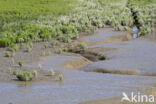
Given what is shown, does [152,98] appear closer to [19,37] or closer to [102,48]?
[102,48]

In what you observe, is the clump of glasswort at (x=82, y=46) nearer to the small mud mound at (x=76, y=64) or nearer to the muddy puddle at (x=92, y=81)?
the muddy puddle at (x=92, y=81)

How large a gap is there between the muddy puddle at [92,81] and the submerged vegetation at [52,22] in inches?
168

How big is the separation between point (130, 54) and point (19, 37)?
29.9ft

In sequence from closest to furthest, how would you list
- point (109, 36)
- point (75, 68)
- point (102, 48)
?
point (75, 68)
point (102, 48)
point (109, 36)

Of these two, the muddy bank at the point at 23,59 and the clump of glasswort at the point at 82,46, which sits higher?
the muddy bank at the point at 23,59

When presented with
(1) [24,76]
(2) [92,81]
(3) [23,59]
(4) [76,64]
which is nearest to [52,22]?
(3) [23,59]

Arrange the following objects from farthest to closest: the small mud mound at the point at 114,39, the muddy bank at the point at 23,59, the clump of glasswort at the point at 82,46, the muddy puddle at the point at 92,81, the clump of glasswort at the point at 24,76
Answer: the small mud mound at the point at 114,39, the clump of glasswort at the point at 82,46, the muddy bank at the point at 23,59, the clump of glasswort at the point at 24,76, the muddy puddle at the point at 92,81

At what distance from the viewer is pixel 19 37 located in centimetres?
2923

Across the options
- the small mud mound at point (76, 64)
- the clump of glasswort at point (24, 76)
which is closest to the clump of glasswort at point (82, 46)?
the small mud mound at point (76, 64)

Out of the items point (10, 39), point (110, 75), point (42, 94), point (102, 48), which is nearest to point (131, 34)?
point (102, 48)

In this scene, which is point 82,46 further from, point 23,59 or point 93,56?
point 23,59

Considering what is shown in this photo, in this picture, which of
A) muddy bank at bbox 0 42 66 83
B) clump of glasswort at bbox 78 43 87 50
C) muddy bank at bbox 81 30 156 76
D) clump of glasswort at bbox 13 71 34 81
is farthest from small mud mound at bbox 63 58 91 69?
clump of glasswort at bbox 13 71 34 81

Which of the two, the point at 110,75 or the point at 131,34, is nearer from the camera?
the point at 110,75

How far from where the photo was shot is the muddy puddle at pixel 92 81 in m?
13.8
